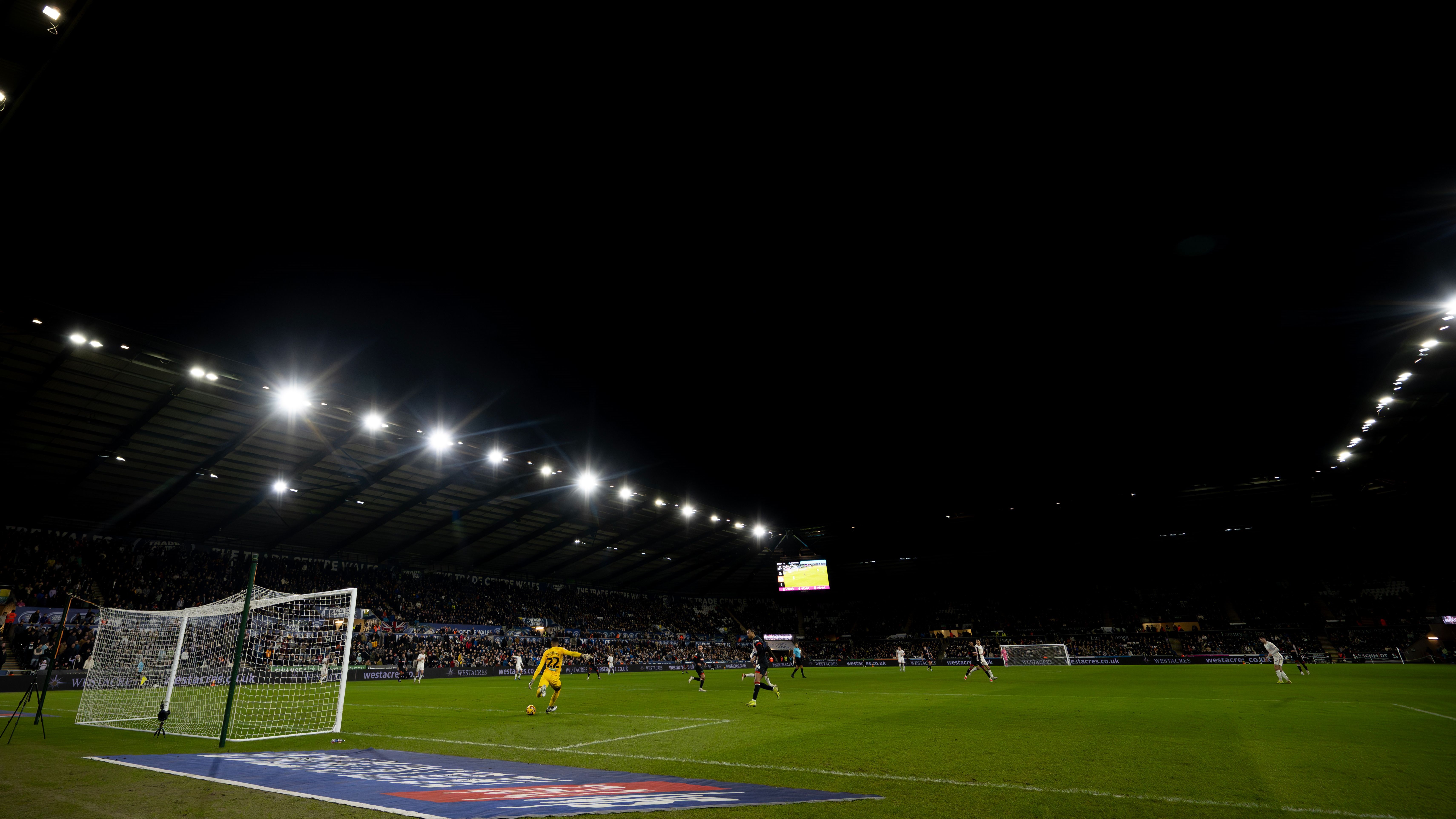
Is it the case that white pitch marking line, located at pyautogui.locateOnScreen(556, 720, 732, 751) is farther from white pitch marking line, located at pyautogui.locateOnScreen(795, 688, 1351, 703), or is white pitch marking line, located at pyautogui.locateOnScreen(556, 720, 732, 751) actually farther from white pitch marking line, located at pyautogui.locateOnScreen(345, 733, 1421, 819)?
white pitch marking line, located at pyautogui.locateOnScreen(795, 688, 1351, 703)

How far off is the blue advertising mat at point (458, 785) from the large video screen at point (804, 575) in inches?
1808

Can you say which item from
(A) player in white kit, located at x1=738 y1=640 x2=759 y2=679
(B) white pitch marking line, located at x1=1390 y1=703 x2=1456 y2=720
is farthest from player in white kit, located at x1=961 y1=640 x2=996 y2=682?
(B) white pitch marking line, located at x1=1390 y1=703 x2=1456 y2=720

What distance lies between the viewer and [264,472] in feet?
103

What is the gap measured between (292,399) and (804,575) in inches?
1565

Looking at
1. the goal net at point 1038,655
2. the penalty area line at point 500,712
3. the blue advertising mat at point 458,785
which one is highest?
the blue advertising mat at point 458,785

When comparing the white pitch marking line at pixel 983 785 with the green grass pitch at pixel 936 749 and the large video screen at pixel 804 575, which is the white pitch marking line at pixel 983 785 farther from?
the large video screen at pixel 804 575

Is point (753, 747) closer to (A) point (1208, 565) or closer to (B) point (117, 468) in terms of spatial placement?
(B) point (117, 468)

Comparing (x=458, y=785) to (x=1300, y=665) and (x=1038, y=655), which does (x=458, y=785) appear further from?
(x=1038, y=655)

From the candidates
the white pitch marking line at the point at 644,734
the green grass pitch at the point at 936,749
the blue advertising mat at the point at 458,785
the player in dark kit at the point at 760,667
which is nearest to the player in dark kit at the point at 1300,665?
the green grass pitch at the point at 936,749

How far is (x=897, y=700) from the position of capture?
53.0 ft

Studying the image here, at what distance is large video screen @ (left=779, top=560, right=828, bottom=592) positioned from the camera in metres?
51.5

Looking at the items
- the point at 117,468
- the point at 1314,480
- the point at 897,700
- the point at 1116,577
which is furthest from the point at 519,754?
the point at 1116,577

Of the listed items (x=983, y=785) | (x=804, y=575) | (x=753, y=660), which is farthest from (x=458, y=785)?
(x=804, y=575)

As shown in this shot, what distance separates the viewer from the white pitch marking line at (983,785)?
502cm
